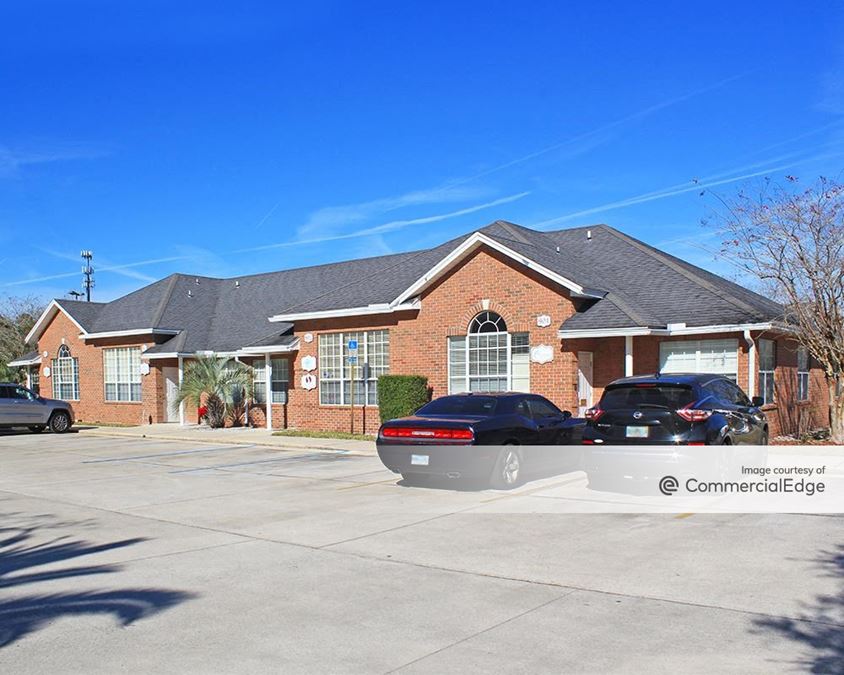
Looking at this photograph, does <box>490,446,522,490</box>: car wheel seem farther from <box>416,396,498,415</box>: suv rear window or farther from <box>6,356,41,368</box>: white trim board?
<box>6,356,41,368</box>: white trim board

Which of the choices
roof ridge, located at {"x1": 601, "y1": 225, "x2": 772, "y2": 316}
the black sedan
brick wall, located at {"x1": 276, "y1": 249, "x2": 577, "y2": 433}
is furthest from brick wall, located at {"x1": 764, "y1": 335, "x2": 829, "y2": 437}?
the black sedan

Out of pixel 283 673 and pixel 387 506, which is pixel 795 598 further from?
pixel 387 506

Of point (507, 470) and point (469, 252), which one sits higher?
point (469, 252)

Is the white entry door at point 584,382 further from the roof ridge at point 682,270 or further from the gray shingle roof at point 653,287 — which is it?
the roof ridge at point 682,270

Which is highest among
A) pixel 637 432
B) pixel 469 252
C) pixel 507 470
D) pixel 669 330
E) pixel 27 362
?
pixel 469 252

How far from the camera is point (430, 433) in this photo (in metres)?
12.2

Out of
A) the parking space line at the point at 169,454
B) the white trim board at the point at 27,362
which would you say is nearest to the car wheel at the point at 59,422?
→ the parking space line at the point at 169,454

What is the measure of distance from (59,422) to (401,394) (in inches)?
551

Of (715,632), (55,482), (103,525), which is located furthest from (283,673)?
(55,482)

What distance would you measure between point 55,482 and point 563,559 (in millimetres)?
10184

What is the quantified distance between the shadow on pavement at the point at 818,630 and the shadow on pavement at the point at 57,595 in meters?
4.57

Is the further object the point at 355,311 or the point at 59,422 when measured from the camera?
the point at 59,422

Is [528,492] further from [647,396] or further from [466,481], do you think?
[647,396]

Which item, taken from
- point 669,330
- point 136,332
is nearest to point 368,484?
point 669,330
